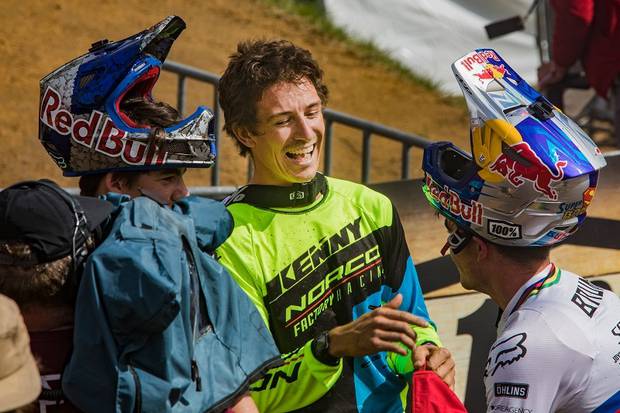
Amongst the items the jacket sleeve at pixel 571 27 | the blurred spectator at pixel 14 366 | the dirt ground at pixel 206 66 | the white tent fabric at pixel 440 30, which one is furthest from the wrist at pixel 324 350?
the white tent fabric at pixel 440 30

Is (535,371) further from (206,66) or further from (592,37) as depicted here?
(206,66)

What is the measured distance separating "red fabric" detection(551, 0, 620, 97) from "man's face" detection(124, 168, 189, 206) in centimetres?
595

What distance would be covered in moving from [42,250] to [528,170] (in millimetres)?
1607

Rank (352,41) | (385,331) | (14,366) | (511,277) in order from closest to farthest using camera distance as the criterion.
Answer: (14,366)
(385,331)
(511,277)
(352,41)

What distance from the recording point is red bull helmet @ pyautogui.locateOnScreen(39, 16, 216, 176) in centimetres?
395

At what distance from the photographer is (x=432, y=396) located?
3.60m

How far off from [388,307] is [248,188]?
0.92 m

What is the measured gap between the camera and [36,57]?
43.3 ft

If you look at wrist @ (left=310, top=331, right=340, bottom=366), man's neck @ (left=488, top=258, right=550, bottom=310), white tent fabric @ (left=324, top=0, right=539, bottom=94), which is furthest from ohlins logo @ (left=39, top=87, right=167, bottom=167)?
white tent fabric @ (left=324, top=0, right=539, bottom=94)

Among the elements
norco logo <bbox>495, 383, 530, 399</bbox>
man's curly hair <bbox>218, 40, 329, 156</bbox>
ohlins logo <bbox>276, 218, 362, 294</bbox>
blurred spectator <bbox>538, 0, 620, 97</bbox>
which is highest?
man's curly hair <bbox>218, 40, 329, 156</bbox>

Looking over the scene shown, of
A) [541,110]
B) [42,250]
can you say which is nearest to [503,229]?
[541,110]

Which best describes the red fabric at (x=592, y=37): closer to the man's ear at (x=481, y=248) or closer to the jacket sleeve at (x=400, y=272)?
the jacket sleeve at (x=400, y=272)

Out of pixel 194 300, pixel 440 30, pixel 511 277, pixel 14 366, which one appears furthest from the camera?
pixel 440 30

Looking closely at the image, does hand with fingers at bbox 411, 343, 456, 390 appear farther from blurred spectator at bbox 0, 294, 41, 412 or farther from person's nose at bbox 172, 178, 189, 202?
blurred spectator at bbox 0, 294, 41, 412
